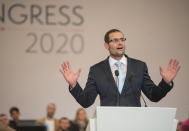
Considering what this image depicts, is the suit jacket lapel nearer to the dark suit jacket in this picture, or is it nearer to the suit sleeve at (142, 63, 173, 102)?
the dark suit jacket

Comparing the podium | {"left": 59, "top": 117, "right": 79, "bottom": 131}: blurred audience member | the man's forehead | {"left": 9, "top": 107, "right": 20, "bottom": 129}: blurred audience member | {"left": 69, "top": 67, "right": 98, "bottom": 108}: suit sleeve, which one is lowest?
{"left": 59, "top": 117, "right": 79, "bottom": 131}: blurred audience member

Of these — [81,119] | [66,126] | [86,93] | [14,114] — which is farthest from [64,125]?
[86,93]

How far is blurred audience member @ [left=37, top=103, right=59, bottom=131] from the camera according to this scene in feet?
26.2

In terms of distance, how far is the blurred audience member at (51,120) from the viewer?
7.98m

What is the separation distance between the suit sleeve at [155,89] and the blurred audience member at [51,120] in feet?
13.5

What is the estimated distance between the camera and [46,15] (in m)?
8.41

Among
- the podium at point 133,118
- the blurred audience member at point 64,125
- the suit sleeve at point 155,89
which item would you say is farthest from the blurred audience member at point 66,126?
the podium at point 133,118

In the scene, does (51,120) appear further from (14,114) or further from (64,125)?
(14,114)

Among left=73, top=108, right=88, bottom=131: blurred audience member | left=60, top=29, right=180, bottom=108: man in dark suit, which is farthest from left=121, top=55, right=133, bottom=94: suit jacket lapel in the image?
left=73, top=108, right=88, bottom=131: blurred audience member

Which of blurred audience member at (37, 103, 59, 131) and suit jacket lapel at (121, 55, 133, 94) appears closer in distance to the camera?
suit jacket lapel at (121, 55, 133, 94)

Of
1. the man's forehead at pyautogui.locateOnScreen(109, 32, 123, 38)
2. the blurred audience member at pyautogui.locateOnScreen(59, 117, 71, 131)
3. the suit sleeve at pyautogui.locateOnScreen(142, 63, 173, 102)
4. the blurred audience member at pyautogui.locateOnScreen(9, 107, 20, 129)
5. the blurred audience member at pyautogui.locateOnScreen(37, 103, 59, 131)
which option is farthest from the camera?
the blurred audience member at pyautogui.locateOnScreen(9, 107, 20, 129)

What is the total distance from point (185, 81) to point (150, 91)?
4876mm

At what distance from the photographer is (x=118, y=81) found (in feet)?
12.9

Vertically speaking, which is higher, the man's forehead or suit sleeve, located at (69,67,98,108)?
the man's forehead
